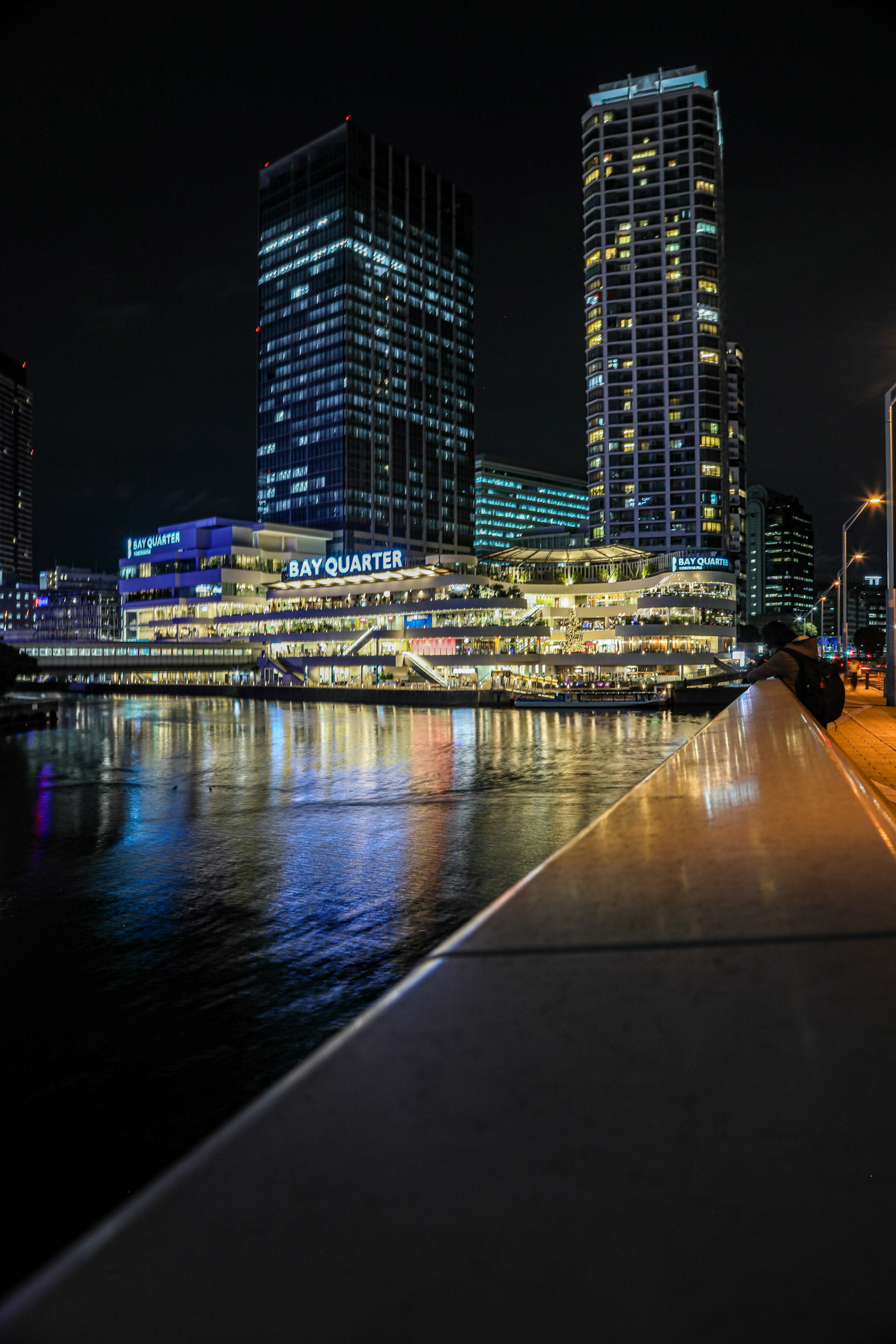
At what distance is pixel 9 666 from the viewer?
60.1 meters

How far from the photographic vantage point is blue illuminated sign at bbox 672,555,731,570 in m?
101

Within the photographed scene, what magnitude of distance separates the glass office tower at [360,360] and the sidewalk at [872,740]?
447ft

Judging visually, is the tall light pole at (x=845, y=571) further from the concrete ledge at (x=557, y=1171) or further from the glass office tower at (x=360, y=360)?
the glass office tower at (x=360, y=360)

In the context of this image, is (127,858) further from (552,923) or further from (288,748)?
(288,748)

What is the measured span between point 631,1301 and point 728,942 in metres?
1.09

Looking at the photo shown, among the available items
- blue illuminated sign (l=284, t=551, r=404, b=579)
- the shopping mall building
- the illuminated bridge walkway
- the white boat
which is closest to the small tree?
the illuminated bridge walkway

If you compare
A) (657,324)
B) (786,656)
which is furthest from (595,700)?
(657,324)

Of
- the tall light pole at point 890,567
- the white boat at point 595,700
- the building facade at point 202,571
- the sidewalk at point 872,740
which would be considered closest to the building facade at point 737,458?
the building facade at point 202,571

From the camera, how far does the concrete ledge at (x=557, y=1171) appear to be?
1.11 m

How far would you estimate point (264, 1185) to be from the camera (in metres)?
1.28

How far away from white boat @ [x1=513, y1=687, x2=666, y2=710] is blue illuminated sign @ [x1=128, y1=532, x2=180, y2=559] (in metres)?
87.2

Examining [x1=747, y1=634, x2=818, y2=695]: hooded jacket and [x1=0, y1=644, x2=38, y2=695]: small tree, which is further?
[x1=0, y1=644, x2=38, y2=695]: small tree

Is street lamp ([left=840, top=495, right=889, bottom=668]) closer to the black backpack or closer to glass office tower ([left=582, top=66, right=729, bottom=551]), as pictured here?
the black backpack

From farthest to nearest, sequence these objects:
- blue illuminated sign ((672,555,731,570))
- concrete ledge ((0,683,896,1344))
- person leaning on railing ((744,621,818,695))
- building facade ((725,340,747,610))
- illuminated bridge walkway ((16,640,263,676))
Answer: building facade ((725,340,747,610)) < illuminated bridge walkway ((16,640,263,676)) < blue illuminated sign ((672,555,731,570)) < person leaning on railing ((744,621,818,695)) < concrete ledge ((0,683,896,1344))
